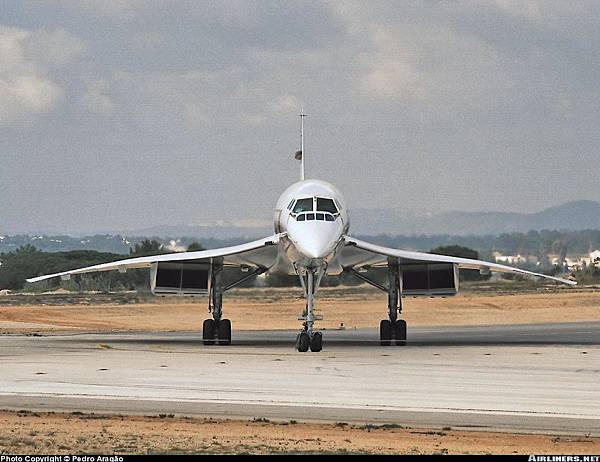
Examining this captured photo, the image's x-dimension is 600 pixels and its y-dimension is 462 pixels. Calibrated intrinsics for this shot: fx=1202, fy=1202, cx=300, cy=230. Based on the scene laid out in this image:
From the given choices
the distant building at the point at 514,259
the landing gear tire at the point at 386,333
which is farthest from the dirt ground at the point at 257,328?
the landing gear tire at the point at 386,333

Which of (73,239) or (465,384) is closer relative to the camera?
(465,384)

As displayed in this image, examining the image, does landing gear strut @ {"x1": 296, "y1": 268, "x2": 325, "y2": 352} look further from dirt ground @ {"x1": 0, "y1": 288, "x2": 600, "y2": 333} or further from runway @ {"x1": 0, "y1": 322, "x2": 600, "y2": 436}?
A: dirt ground @ {"x1": 0, "y1": 288, "x2": 600, "y2": 333}

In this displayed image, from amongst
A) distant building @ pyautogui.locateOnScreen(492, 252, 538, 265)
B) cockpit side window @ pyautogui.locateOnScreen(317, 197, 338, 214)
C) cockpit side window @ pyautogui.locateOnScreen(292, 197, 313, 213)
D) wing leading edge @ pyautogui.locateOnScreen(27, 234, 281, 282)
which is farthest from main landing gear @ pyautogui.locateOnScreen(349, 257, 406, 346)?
distant building @ pyautogui.locateOnScreen(492, 252, 538, 265)

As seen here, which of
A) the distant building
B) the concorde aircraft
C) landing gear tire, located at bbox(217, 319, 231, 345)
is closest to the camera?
the concorde aircraft

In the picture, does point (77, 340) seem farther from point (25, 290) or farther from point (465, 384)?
point (25, 290)

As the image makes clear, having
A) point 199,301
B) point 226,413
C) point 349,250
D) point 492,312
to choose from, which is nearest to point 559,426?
point 226,413

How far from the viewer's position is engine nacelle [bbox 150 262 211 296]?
26500mm

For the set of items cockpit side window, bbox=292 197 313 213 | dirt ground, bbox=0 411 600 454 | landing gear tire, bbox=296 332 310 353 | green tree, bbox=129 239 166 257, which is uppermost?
green tree, bbox=129 239 166 257

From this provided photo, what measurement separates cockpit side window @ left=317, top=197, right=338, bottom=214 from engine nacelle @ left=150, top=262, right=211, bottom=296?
440 cm

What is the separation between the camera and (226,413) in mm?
13336

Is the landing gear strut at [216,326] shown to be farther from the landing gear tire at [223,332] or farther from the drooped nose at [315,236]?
the drooped nose at [315,236]

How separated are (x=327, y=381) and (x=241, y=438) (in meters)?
5.47

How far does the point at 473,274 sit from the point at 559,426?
47.2 metres

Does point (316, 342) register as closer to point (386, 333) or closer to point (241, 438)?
point (386, 333)
